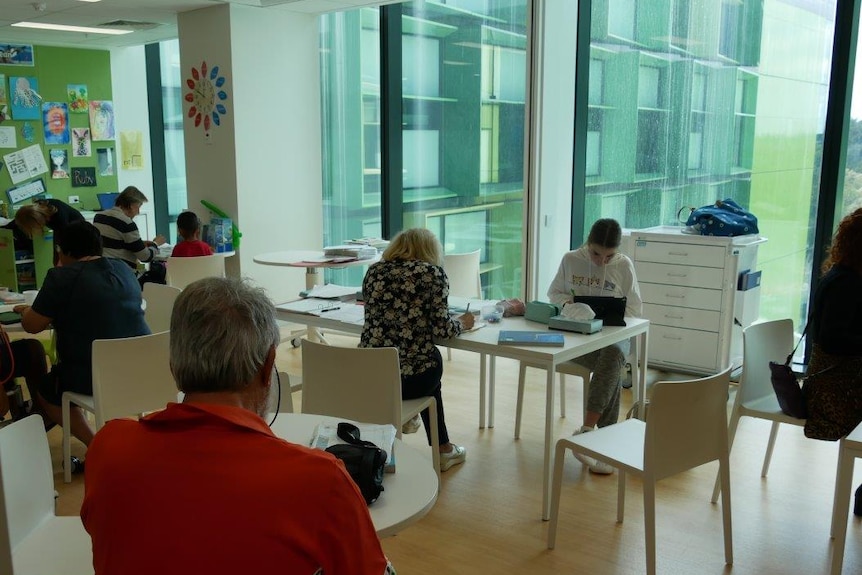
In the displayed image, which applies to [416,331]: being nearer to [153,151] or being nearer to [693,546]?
[693,546]

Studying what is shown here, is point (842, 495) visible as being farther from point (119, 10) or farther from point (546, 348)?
point (119, 10)

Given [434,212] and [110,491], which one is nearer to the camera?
[110,491]

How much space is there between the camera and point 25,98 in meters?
8.24

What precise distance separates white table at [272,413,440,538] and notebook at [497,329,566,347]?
1289mm

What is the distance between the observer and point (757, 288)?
5.47 meters

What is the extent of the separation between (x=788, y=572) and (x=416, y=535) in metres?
1.45

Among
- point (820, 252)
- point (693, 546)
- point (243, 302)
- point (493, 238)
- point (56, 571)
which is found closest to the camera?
point (243, 302)

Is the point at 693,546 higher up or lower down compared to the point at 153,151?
lower down

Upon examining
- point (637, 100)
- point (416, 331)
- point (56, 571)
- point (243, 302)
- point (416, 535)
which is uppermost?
point (637, 100)

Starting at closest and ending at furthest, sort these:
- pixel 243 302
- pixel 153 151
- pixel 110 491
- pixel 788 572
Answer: pixel 110 491 → pixel 243 302 → pixel 788 572 → pixel 153 151

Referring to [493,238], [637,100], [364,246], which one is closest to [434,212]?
[493,238]

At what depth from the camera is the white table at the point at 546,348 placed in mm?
3465

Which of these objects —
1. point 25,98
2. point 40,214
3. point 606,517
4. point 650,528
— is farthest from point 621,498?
point 25,98

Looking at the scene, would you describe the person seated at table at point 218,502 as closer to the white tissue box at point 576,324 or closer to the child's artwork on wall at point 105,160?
the white tissue box at point 576,324
